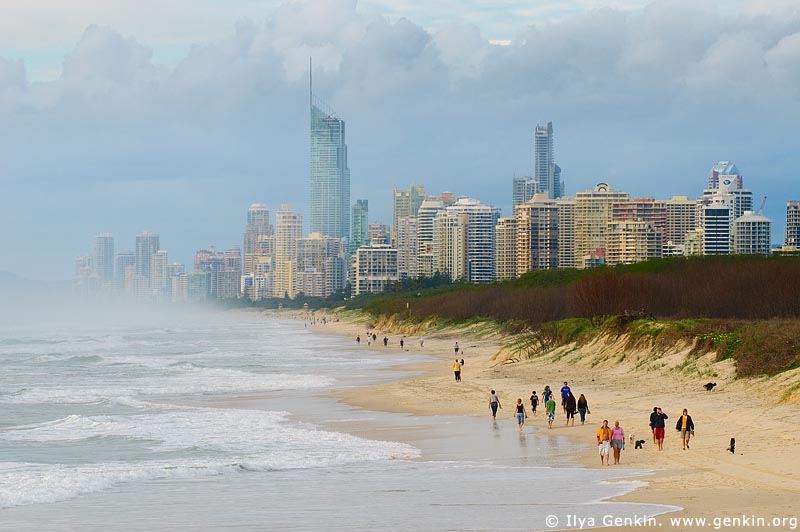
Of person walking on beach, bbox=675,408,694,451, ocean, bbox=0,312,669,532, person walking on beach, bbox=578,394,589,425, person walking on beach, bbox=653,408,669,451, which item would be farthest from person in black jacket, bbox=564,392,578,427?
person walking on beach, bbox=675,408,694,451

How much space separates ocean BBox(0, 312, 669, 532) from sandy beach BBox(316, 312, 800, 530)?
1.23m

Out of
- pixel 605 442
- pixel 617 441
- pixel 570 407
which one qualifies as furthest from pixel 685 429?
pixel 570 407

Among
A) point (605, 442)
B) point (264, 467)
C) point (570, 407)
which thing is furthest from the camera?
point (570, 407)

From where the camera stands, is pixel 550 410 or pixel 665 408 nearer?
pixel 550 410

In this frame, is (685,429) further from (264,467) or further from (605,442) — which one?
(264,467)

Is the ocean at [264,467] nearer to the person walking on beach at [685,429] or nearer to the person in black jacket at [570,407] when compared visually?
the person in black jacket at [570,407]

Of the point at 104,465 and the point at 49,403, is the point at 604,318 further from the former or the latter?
the point at 104,465

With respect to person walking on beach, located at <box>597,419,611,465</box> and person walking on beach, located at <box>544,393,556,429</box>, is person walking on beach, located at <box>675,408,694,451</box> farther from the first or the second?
person walking on beach, located at <box>544,393,556,429</box>

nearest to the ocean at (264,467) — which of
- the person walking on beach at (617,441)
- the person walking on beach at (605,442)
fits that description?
the person walking on beach at (605,442)

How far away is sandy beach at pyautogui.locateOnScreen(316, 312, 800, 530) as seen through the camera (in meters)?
Answer: 20.9

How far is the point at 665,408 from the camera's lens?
3541cm

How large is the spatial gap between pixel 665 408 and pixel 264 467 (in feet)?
49.5

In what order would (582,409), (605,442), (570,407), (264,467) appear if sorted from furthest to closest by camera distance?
1. (570,407)
2. (582,409)
3. (264,467)
4. (605,442)

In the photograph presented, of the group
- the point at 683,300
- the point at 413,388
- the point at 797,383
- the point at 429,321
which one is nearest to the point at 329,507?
the point at 797,383
